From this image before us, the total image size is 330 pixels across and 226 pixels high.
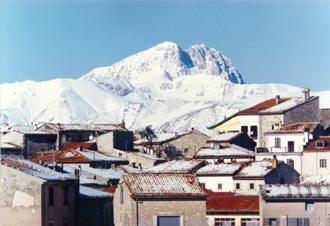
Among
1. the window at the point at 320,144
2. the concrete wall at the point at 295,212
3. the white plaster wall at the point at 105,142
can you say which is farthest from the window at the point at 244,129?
the concrete wall at the point at 295,212

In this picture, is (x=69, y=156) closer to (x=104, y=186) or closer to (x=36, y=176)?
(x=104, y=186)

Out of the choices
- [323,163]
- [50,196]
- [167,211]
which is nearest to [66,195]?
[50,196]

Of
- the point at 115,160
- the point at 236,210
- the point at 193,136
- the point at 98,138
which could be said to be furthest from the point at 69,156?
the point at 236,210

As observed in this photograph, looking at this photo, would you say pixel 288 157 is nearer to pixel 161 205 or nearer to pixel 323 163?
pixel 323 163

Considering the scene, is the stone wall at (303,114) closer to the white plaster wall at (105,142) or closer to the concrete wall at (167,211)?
the white plaster wall at (105,142)

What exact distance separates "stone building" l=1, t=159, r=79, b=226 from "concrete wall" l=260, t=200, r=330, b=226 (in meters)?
8.09

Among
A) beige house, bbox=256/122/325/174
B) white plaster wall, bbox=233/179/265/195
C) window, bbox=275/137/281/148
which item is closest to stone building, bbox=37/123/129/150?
beige house, bbox=256/122/325/174

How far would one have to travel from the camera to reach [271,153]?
74812 mm

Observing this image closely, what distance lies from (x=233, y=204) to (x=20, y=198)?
33.7 ft

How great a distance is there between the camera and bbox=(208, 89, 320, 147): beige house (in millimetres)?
85625

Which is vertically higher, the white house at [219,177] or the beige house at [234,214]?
the white house at [219,177]

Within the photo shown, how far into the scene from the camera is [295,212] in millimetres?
50594

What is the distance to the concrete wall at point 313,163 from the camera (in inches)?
2844

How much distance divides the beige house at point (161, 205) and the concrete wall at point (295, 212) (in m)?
3.19
